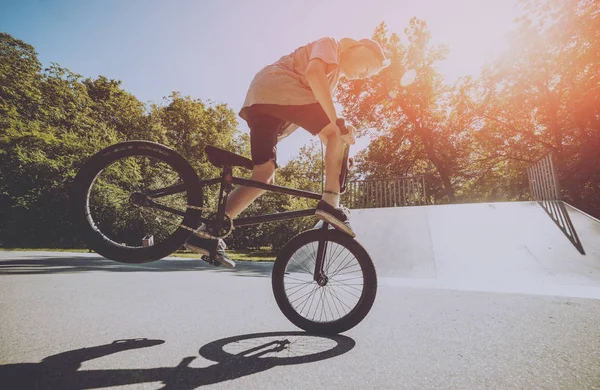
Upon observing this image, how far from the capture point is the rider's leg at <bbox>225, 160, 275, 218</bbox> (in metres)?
2.27

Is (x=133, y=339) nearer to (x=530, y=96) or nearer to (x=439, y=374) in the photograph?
(x=439, y=374)

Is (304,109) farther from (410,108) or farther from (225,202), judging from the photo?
(410,108)

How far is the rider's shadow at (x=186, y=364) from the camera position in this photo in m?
1.30

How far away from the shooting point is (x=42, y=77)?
902 inches

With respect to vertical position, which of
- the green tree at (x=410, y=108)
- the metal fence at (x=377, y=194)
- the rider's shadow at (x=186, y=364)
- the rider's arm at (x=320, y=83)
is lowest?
the rider's shadow at (x=186, y=364)

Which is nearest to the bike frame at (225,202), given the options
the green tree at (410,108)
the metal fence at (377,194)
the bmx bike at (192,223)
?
the bmx bike at (192,223)

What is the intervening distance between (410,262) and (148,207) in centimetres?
464

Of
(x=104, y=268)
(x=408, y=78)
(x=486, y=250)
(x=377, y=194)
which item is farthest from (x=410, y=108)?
(x=104, y=268)

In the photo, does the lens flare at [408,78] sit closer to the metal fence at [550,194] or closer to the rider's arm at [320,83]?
the metal fence at [550,194]

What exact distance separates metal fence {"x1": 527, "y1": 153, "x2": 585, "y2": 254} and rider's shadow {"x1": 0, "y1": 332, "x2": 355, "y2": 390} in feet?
17.6

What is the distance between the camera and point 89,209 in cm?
229

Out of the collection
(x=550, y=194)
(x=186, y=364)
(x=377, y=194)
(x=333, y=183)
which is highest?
(x=377, y=194)

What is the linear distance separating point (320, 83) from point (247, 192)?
986 millimetres

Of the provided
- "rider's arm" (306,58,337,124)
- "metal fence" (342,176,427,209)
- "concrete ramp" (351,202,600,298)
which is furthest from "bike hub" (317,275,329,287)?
"metal fence" (342,176,427,209)
